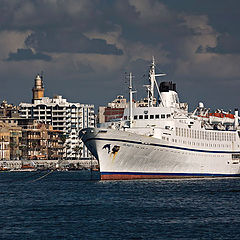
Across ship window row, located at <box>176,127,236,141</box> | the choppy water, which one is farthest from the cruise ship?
the choppy water

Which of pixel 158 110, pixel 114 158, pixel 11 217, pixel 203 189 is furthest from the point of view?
pixel 158 110

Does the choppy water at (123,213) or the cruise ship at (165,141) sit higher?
the cruise ship at (165,141)

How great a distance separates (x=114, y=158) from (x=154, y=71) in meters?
20.2

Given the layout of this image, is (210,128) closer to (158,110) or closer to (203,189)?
(158,110)

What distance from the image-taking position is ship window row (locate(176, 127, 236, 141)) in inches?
4566

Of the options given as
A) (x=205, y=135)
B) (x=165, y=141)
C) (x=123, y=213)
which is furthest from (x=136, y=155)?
(x=123, y=213)

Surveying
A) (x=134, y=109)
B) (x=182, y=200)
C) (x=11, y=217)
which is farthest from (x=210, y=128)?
(x=11, y=217)

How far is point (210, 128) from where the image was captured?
126562 mm

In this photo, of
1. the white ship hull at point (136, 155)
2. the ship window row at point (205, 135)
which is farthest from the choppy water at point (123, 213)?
the ship window row at point (205, 135)

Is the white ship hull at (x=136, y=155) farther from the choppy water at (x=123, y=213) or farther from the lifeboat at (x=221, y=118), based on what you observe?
the lifeboat at (x=221, y=118)

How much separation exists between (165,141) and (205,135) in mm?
13281

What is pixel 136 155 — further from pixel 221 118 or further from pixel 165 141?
pixel 221 118

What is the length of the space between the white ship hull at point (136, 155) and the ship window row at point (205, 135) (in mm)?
2184

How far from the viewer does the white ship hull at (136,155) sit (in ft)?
347
